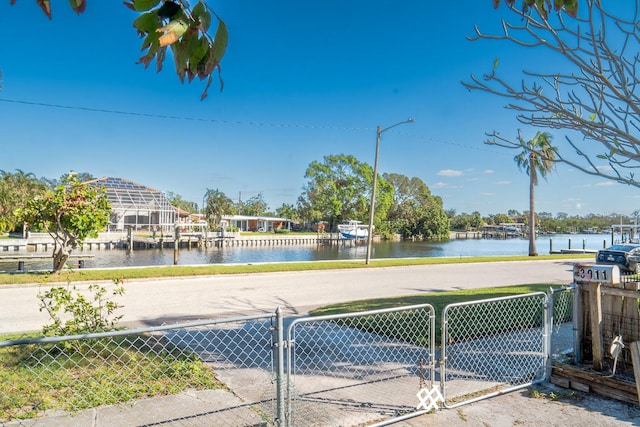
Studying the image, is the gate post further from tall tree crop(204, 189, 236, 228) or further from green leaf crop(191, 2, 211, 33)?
tall tree crop(204, 189, 236, 228)

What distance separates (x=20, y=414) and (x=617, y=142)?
18.3ft

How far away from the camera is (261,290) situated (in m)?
13.6

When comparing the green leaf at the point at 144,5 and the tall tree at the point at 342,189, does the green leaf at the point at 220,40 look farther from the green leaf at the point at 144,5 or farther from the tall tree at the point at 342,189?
the tall tree at the point at 342,189

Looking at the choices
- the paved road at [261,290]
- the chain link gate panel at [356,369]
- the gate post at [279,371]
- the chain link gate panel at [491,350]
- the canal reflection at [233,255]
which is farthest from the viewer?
the canal reflection at [233,255]

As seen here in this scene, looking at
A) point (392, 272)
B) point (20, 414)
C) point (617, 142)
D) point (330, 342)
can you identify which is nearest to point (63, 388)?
point (20, 414)

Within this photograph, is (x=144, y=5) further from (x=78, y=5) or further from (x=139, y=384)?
(x=139, y=384)

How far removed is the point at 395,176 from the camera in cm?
9900

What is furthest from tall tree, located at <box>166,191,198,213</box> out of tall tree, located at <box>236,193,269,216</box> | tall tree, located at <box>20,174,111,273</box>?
tall tree, located at <box>20,174,111,273</box>

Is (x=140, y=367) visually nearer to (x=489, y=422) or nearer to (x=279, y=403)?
(x=279, y=403)

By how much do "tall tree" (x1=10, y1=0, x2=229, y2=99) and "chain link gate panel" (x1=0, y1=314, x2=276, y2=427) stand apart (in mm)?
2226

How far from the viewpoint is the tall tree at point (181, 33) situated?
5.15ft

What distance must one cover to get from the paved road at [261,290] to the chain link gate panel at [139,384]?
277cm

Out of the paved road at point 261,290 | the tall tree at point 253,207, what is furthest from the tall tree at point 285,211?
the paved road at point 261,290

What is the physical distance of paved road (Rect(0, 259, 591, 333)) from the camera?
9914mm
